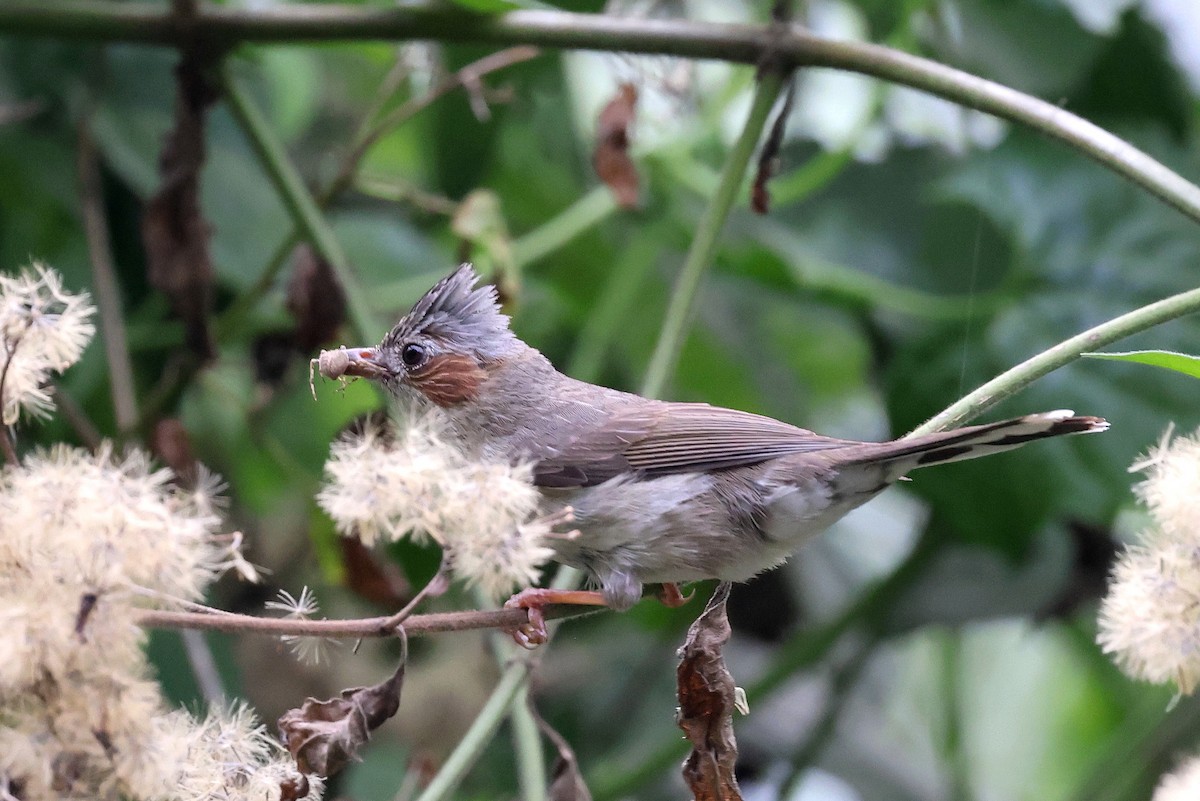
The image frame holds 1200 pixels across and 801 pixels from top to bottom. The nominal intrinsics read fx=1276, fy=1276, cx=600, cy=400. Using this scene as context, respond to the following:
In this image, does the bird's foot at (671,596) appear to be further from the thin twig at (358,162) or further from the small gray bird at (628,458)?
the thin twig at (358,162)

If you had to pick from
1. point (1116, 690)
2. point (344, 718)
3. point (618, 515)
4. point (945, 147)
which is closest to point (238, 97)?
point (618, 515)

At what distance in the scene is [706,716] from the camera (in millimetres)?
1738

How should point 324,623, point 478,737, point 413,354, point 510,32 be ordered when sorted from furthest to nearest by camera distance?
point 510,32
point 413,354
point 478,737
point 324,623

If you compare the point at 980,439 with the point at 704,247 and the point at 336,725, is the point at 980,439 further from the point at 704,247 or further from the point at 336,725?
the point at 336,725

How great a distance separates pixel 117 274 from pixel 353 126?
4.77ft

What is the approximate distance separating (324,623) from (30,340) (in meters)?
0.50

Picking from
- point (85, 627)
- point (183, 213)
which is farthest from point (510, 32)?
point (85, 627)

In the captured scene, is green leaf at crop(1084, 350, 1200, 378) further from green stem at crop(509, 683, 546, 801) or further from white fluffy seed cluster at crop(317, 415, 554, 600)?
green stem at crop(509, 683, 546, 801)

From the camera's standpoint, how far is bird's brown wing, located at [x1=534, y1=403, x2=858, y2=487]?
229 centimetres

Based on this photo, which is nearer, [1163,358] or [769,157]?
[1163,358]

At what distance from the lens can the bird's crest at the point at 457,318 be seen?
2.43 m

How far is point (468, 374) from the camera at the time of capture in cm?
252

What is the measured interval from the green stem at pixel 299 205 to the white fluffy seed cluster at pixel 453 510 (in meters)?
1.26

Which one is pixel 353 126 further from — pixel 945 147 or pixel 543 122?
pixel 945 147
